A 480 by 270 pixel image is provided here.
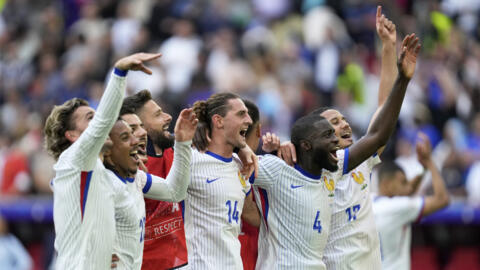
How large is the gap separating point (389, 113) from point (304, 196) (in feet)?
2.94

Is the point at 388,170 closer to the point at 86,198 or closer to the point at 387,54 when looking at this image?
the point at 387,54

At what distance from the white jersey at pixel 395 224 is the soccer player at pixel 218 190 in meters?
2.45

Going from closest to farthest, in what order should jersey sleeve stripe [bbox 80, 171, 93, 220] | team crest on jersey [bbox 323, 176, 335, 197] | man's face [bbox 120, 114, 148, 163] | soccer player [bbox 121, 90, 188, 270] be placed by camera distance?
1. jersey sleeve stripe [bbox 80, 171, 93, 220]
2. man's face [bbox 120, 114, 148, 163]
3. soccer player [bbox 121, 90, 188, 270]
4. team crest on jersey [bbox 323, 176, 335, 197]

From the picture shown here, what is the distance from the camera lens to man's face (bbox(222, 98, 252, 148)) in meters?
6.62

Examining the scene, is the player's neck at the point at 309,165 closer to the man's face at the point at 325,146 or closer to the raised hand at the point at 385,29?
the man's face at the point at 325,146

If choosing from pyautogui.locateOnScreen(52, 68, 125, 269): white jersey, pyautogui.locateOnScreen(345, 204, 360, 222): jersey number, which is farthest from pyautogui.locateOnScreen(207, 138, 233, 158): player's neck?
pyautogui.locateOnScreen(52, 68, 125, 269): white jersey

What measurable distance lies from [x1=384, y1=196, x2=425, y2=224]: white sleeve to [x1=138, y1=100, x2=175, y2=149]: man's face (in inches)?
112

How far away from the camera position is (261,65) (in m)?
15.2

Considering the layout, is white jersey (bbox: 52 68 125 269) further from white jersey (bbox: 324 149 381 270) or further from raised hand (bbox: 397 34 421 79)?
raised hand (bbox: 397 34 421 79)

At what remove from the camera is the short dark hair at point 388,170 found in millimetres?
8883

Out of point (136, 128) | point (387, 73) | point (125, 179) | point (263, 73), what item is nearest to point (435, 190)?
point (387, 73)

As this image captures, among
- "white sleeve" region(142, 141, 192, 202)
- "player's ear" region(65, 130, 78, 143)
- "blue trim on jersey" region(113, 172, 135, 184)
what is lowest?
"white sleeve" region(142, 141, 192, 202)

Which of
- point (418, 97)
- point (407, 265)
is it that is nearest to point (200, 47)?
point (418, 97)

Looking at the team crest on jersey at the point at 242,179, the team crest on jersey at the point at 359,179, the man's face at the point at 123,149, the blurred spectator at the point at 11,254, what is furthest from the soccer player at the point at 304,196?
the blurred spectator at the point at 11,254
